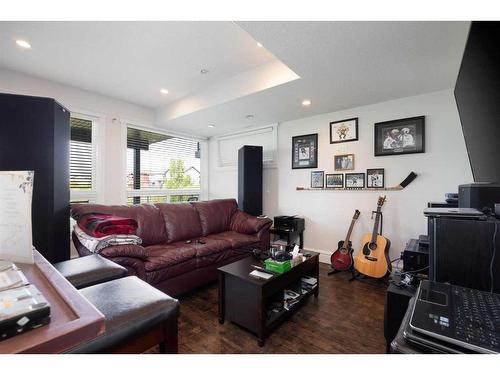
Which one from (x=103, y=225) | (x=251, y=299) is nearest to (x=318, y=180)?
(x=251, y=299)

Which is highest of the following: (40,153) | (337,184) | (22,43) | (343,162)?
(22,43)

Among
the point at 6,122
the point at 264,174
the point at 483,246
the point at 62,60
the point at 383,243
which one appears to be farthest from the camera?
the point at 264,174

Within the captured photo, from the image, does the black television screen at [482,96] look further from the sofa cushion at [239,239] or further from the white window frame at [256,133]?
the white window frame at [256,133]

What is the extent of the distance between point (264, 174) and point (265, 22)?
273 centimetres

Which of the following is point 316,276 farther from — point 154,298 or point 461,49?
point 461,49

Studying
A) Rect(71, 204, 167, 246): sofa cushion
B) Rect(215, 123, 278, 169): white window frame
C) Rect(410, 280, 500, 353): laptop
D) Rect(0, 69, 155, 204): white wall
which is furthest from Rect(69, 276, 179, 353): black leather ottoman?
Rect(215, 123, 278, 169): white window frame

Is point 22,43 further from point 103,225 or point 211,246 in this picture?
point 211,246

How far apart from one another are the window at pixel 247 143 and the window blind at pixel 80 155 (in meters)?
2.19

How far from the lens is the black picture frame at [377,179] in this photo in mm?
2904

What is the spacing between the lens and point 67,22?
184 centimetres

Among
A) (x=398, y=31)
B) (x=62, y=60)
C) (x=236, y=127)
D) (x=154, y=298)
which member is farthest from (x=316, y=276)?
(x=62, y=60)

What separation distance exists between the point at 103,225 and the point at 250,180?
223cm

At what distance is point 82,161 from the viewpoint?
3.23 meters

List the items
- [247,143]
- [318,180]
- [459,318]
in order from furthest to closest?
1. [247,143]
2. [318,180]
3. [459,318]
